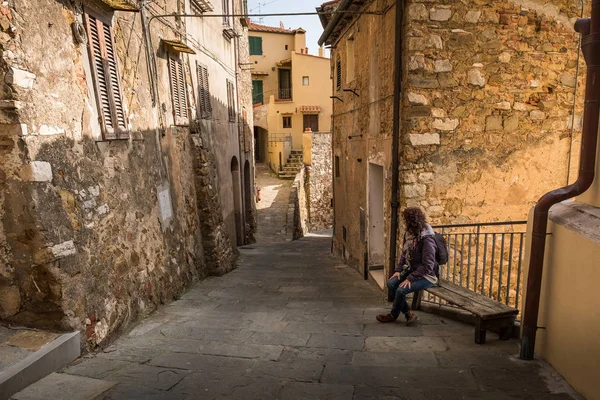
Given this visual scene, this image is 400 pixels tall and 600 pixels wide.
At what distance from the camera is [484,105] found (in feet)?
19.8

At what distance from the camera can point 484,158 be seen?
611 centimetres

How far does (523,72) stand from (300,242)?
39.9 feet

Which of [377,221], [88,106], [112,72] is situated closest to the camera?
[88,106]

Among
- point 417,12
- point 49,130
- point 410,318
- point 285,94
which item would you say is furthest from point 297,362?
point 285,94

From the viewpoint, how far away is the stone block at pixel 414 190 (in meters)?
6.09

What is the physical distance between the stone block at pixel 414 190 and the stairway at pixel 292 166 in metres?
19.9

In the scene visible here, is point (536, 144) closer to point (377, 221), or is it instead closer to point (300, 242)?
point (377, 221)

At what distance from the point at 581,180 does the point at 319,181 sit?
2048 cm

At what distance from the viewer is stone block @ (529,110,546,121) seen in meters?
6.14

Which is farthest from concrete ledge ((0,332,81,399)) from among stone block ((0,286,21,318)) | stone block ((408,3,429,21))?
stone block ((408,3,429,21))

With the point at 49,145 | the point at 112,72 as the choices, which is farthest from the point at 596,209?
the point at 112,72

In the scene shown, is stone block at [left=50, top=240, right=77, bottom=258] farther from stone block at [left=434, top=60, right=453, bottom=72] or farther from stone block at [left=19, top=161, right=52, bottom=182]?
stone block at [left=434, top=60, right=453, bottom=72]

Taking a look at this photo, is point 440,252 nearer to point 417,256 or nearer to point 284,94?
point 417,256

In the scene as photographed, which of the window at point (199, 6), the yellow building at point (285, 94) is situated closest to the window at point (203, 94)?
the window at point (199, 6)
